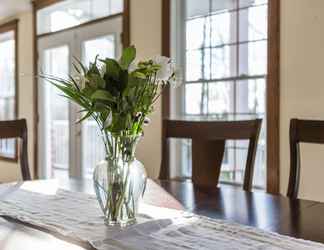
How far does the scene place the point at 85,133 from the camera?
184 inches

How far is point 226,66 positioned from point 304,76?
0.73m

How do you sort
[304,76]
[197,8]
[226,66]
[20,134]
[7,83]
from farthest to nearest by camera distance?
A: [7,83] < [197,8] < [226,66] < [304,76] < [20,134]

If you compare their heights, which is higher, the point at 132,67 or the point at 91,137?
the point at 132,67

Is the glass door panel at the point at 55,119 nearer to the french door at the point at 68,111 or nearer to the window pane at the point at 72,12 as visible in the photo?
the french door at the point at 68,111

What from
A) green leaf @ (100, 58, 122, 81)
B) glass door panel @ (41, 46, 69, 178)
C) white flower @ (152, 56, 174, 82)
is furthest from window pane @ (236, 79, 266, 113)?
glass door panel @ (41, 46, 69, 178)

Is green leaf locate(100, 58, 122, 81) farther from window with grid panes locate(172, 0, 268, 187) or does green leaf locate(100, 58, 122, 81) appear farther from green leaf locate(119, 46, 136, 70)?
window with grid panes locate(172, 0, 268, 187)

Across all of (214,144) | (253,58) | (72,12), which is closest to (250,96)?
(253,58)

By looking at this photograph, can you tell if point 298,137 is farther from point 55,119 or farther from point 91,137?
point 55,119

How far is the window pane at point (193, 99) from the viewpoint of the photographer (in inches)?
137

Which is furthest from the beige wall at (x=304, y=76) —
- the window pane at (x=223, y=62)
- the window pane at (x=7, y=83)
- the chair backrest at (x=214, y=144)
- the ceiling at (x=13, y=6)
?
the window pane at (x=7, y=83)

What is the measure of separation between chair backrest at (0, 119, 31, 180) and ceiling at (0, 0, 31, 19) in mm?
3294

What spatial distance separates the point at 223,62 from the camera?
332 centimetres

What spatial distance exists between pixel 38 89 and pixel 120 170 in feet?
14.3

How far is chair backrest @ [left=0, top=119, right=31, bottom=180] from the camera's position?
2145 millimetres
